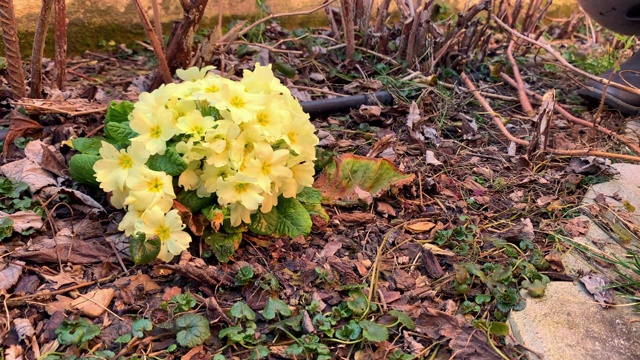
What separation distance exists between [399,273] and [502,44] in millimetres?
2559

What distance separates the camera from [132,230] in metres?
1.49

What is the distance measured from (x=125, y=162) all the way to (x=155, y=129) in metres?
0.13

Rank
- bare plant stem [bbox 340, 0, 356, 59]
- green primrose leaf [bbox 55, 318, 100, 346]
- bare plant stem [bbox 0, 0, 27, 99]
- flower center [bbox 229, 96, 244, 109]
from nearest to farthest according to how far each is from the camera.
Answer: green primrose leaf [bbox 55, 318, 100, 346] → flower center [bbox 229, 96, 244, 109] → bare plant stem [bbox 0, 0, 27, 99] → bare plant stem [bbox 340, 0, 356, 59]

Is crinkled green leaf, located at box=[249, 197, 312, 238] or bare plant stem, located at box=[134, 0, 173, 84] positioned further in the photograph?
bare plant stem, located at box=[134, 0, 173, 84]

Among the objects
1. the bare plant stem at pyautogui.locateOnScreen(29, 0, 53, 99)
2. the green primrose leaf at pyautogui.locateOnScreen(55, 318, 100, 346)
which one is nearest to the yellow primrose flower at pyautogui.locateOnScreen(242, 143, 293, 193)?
the green primrose leaf at pyautogui.locateOnScreen(55, 318, 100, 346)

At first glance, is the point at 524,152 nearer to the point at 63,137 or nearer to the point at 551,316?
the point at 551,316

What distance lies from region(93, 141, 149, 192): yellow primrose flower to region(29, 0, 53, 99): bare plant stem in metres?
0.84

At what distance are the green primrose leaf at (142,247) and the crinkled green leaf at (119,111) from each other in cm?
46

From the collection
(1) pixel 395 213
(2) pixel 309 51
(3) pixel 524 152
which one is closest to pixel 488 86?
(3) pixel 524 152

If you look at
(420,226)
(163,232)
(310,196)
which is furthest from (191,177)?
(420,226)

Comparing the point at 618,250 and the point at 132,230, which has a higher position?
the point at 132,230

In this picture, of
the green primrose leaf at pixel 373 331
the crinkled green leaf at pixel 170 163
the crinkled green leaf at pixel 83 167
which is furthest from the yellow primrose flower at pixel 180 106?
the green primrose leaf at pixel 373 331

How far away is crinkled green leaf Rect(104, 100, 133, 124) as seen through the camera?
5.64 ft

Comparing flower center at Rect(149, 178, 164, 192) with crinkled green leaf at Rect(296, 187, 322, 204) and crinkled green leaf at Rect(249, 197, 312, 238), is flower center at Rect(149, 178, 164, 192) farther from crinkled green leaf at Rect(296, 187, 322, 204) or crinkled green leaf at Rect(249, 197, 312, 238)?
crinkled green leaf at Rect(296, 187, 322, 204)
